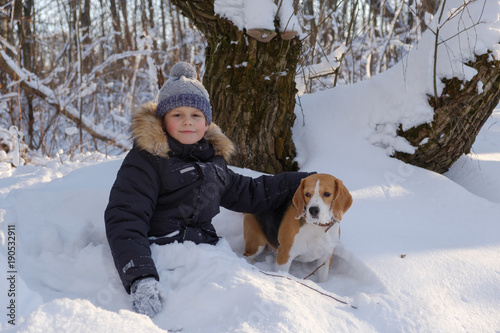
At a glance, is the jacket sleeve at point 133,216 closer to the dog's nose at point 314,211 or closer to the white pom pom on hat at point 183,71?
the white pom pom on hat at point 183,71

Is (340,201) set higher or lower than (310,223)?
higher

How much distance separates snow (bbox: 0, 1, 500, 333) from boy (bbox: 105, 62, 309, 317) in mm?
188

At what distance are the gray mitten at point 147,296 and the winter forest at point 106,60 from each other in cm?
278

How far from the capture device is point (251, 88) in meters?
3.75

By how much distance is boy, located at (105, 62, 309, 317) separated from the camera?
231 centimetres

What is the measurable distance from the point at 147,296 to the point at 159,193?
76cm

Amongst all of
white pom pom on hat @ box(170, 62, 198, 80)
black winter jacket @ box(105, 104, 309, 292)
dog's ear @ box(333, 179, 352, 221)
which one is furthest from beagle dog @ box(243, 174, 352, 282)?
white pom pom on hat @ box(170, 62, 198, 80)

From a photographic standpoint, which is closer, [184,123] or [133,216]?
[133,216]

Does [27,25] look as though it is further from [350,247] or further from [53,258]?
[350,247]

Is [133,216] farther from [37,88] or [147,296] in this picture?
[37,88]

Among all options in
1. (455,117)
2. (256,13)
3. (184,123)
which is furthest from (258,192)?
(455,117)

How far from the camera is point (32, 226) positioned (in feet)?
8.66

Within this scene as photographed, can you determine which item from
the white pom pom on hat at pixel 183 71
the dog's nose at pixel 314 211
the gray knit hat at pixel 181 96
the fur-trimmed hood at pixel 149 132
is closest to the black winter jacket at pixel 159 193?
the fur-trimmed hood at pixel 149 132

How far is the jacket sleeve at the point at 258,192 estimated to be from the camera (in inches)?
117
